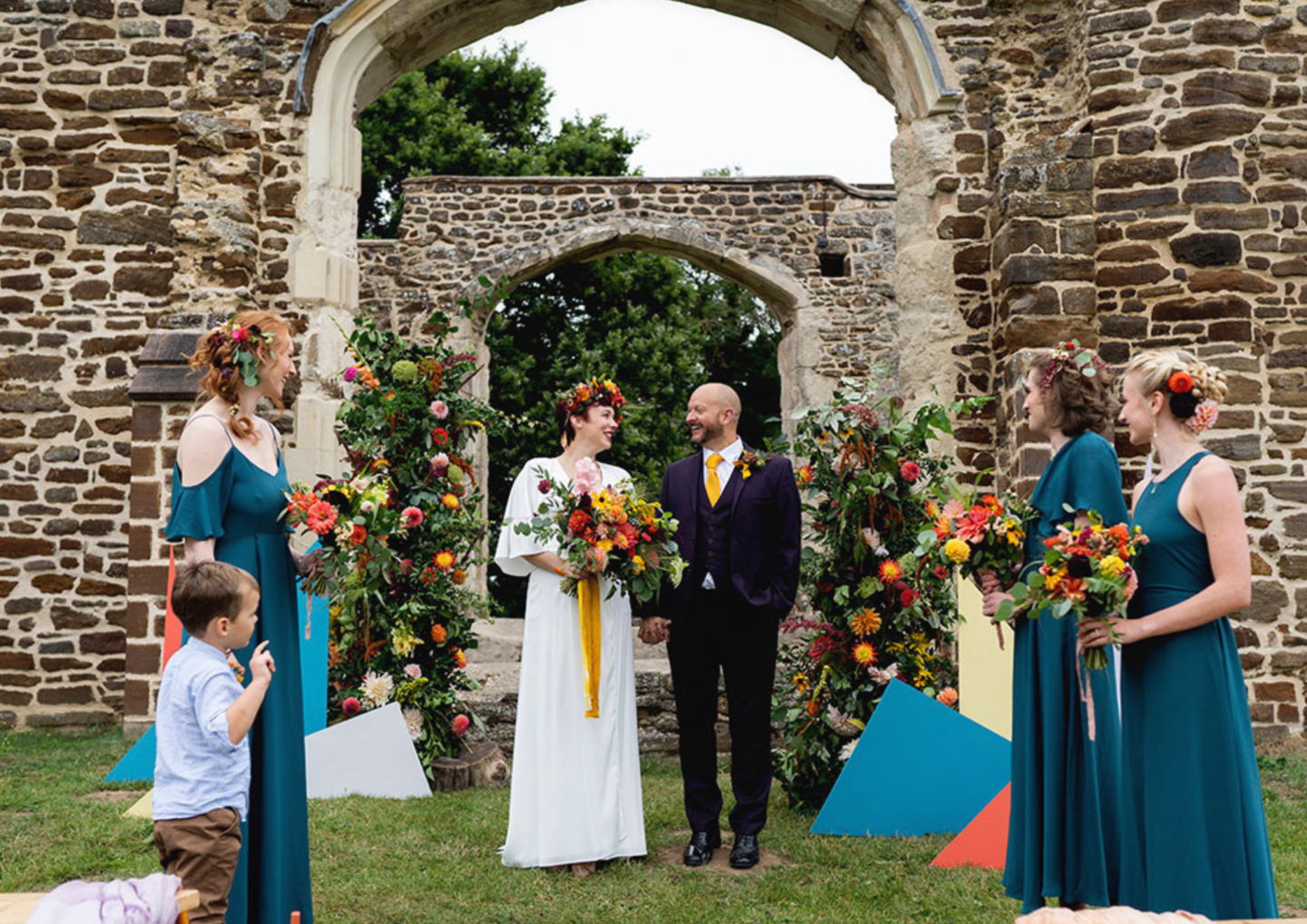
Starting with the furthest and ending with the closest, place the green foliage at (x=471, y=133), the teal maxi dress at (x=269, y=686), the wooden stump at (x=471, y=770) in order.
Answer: the green foliage at (x=471, y=133) < the wooden stump at (x=471, y=770) < the teal maxi dress at (x=269, y=686)

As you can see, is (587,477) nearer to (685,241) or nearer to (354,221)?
(354,221)

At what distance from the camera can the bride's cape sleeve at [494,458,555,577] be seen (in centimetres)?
455

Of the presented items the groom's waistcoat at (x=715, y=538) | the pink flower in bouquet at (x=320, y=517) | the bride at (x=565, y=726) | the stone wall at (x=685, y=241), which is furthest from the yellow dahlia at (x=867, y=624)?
the stone wall at (x=685, y=241)

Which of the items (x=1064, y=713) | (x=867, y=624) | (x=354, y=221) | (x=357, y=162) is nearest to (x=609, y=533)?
(x=1064, y=713)

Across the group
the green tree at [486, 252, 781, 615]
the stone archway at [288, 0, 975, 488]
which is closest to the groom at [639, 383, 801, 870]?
the stone archway at [288, 0, 975, 488]

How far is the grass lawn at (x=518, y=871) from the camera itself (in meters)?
3.92

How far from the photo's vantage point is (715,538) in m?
4.70

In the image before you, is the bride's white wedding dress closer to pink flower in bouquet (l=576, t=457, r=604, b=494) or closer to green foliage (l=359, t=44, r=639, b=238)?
pink flower in bouquet (l=576, t=457, r=604, b=494)

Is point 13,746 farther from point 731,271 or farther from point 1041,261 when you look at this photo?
point 731,271

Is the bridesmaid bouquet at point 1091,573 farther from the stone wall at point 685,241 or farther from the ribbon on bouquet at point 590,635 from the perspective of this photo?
the stone wall at point 685,241

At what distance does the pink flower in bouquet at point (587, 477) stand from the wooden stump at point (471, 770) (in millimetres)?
2378

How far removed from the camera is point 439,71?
21.1 metres

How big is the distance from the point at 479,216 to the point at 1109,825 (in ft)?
39.0

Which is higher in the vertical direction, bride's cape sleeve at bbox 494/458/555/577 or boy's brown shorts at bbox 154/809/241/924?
bride's cape sleeve at bbox 494/458/555/577
